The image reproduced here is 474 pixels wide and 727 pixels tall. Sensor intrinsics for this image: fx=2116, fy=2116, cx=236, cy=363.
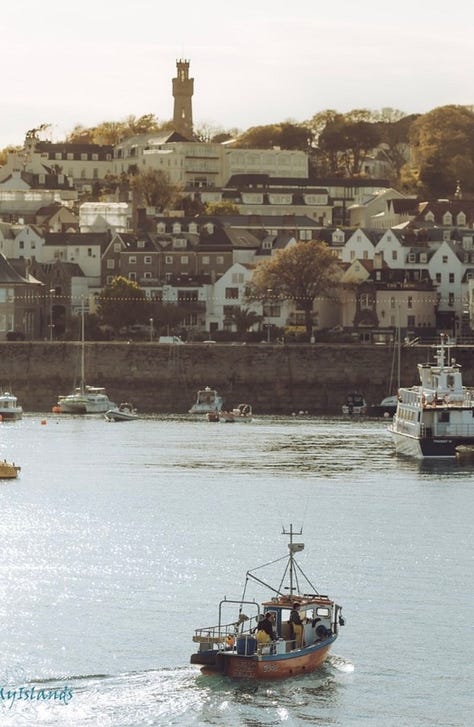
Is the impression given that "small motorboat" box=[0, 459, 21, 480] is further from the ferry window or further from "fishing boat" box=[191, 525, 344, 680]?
the ferry window

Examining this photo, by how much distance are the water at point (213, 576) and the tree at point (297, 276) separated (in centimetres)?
4277

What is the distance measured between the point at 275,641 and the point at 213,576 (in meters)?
8.98

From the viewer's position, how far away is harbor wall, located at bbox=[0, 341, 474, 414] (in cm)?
10506

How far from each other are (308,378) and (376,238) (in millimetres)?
27893

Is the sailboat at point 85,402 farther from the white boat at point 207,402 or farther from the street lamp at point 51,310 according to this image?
the street lamp at point 51,310

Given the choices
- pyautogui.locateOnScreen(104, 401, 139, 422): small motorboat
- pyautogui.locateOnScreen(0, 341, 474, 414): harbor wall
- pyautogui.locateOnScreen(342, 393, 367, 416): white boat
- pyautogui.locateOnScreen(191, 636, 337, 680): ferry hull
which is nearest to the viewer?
pyautogui.locateOnScreen(191, 636, 337, 680): ferry hull

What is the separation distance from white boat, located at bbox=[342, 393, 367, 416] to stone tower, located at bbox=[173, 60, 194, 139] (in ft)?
304

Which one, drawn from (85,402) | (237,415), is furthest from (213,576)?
(85,402)

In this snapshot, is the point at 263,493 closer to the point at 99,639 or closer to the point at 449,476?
the point at 449,476

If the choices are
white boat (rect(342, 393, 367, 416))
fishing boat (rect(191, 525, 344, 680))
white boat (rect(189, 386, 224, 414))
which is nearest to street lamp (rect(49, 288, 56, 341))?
white boat (rect(189, 386, 224, 414))

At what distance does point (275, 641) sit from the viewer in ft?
117

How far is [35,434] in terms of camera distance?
86375 mm

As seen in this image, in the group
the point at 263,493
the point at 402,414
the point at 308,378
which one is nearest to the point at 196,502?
the point at 263,493

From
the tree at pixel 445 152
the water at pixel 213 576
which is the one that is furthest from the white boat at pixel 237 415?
the tree at pixel 445 152
